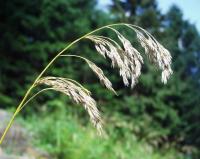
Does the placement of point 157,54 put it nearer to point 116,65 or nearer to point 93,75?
point 116,65

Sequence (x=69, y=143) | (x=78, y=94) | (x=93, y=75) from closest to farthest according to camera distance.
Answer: (x=78, y=94), (x=69, y=143), (x=93, y=75)

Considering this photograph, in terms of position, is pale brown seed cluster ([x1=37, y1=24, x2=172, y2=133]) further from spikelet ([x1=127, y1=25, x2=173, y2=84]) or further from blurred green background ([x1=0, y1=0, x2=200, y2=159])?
blurred green background ([x1=0, y1=0, x2=200, y2=159])

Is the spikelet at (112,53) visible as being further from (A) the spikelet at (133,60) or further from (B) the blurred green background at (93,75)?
(B) the blurred green background at (93,75)

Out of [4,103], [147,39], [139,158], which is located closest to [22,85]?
[4,103]

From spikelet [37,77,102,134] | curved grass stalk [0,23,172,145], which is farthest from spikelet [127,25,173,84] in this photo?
spikelet [37,77,102,134]

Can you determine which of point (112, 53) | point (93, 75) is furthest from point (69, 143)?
point (93, 75)

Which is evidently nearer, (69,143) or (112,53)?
(112,53)

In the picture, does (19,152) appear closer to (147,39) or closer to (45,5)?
(147,39)
